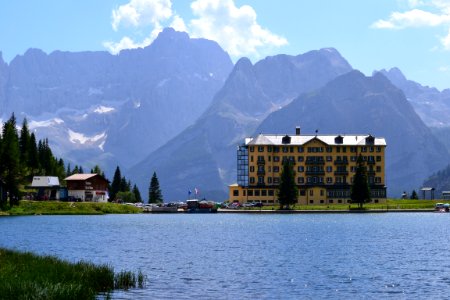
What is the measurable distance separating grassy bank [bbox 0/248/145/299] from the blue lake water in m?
1.48

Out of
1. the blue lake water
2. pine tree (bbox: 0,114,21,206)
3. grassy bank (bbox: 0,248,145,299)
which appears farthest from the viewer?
pine tree (bbox: 0,114,21,206)

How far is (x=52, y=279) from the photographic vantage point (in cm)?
4497

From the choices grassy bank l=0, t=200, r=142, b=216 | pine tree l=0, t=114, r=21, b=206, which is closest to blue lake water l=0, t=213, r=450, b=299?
pine tree l=0, t=114, r=21, b=206

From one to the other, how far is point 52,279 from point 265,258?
3262 cm

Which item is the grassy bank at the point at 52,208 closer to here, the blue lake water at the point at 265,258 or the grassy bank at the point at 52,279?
the blue lake water at the point at 265,258

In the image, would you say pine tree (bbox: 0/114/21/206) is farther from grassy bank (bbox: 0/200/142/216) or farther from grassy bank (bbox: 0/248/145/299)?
grassy bank (bbox: 0/248/145/299)

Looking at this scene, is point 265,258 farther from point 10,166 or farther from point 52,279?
point 10,166

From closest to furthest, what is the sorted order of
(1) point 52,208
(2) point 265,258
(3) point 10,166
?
(2) point 265,258 → (3) point 10,166 → (1) point 52,208

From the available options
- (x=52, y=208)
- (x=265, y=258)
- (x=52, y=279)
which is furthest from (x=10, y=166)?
(x=52, y=279)

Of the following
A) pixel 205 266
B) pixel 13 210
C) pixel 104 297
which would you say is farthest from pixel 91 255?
pixel 13 210

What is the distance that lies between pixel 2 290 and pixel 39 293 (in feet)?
7.28

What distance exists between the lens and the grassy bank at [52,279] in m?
39.3

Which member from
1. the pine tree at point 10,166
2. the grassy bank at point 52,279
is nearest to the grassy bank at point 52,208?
the pine tree at point 10,166

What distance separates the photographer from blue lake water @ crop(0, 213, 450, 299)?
5269 centimetres
